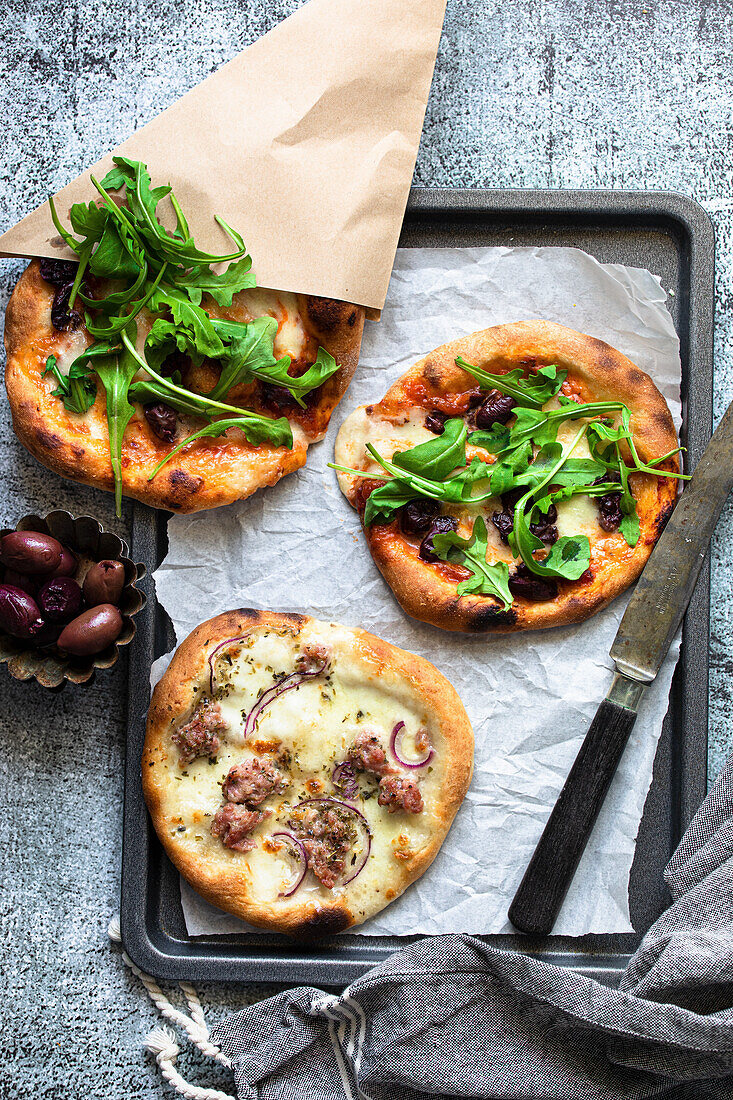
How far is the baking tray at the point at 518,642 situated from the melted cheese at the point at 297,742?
20 centimetres

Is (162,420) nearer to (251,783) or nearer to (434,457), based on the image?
(434,457)

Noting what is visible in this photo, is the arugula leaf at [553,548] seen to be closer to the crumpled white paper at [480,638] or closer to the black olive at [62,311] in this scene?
the crumpled white paper at [480,638]

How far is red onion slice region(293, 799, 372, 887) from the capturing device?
2.81 metres

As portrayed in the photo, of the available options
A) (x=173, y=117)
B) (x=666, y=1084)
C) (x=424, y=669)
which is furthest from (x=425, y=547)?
(x=666, y=1084)

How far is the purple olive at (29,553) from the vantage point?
8.79 feet

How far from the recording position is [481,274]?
301 cm

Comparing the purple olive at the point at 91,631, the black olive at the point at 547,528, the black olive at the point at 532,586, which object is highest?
the black olive at the point at 547,528

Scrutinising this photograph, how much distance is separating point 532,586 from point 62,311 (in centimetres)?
178

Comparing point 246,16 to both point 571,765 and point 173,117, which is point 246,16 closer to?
point 173,117

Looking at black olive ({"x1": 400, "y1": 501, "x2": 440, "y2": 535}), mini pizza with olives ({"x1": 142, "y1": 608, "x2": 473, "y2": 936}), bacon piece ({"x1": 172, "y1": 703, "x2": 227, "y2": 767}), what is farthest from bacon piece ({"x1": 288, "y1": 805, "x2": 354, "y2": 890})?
black olive ({"x1": 400, "y1": 501, "x2": 440, "y2": 535})

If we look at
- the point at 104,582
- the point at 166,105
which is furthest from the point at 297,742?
the point at 166,105

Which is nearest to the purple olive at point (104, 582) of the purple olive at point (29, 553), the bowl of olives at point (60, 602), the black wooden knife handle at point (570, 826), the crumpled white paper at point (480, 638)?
the bowl of olives at point (60, 602)

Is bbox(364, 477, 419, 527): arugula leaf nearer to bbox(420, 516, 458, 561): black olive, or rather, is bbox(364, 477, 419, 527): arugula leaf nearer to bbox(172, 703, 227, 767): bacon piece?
bbox(420, 516, 458, 561): black olive

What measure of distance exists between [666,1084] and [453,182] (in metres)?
2.96
